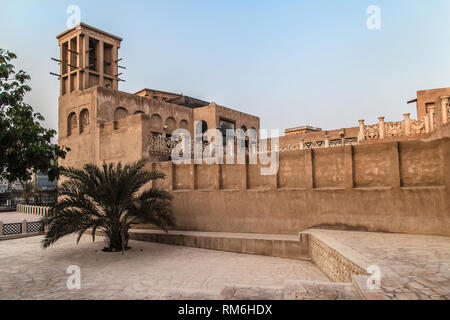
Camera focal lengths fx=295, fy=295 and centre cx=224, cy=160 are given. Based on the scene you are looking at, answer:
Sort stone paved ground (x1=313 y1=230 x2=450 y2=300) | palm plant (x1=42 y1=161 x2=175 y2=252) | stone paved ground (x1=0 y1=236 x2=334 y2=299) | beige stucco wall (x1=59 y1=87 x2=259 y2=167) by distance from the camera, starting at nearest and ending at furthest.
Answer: stone paved ground (x1=313 y1=230 x2=450 y2=300) → stone paved ground (x1=0 y1=236 x2=334 y2=299) → palm plant (x1=42 y1=161 x2=175 y2=252) → beige stucco wall (x1=59 y1=87 x2=259 y2=167)

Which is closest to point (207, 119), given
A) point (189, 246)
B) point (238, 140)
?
point (238, 140)

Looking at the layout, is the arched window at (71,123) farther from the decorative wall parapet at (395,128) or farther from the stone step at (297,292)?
the stone step at (297,292)

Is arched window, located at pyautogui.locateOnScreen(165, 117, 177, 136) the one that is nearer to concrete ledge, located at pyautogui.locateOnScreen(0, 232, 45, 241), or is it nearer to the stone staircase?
the stone staircase

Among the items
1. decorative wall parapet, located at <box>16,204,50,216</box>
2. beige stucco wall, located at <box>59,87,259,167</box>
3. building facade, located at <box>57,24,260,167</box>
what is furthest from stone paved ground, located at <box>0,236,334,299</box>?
decorative wall parapet, located at <box>16,204,50,216</box>

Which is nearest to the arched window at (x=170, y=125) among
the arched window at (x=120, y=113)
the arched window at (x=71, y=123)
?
the arched window at (x=120, y=113)

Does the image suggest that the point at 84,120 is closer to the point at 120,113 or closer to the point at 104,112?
the point at 104,112

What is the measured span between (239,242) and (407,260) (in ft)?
19.6

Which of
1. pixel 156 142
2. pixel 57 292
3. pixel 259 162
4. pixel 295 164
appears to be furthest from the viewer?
pixel 156 142

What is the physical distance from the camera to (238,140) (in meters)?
28.7

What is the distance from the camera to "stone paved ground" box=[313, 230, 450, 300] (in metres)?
4.31

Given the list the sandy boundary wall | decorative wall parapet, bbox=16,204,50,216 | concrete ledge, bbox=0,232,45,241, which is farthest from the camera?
decorative wall parapet, bbox=16,204,50,216

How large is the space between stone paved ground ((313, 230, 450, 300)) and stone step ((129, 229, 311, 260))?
988 mm
